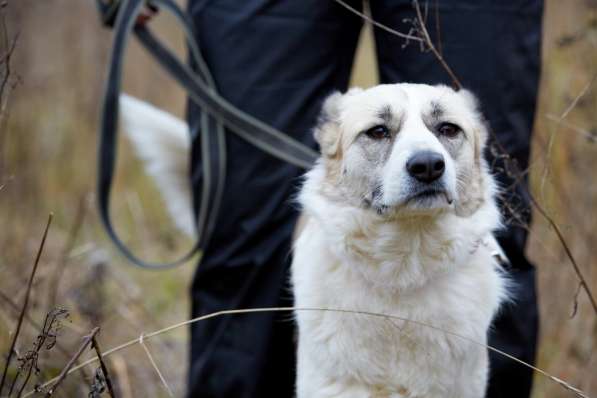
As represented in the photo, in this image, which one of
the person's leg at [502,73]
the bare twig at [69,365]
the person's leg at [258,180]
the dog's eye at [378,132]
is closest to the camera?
the bare twig at [69,365]

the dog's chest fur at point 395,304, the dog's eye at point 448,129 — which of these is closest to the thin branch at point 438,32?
the dog's eye at point 448,129

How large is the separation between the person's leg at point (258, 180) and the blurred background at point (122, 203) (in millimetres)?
531

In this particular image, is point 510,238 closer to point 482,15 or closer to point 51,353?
point 482,15

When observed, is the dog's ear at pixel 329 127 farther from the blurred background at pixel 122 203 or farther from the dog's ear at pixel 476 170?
the blurred background at pixel 122 203

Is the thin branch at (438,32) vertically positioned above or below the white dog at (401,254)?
above

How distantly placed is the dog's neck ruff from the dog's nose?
0.24m

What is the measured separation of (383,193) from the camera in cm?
223

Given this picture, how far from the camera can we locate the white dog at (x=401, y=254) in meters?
2.20

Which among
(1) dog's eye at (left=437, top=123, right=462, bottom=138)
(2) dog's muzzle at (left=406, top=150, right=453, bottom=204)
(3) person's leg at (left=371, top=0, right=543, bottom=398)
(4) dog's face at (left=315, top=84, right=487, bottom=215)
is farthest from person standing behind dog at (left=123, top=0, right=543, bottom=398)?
(2) dog's muzzle at (left=406, top=150, right=453, bottom=204)

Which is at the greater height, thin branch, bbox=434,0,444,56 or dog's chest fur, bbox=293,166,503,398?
thin branch, bbox=434,0,444,56

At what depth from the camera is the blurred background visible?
10.5ft

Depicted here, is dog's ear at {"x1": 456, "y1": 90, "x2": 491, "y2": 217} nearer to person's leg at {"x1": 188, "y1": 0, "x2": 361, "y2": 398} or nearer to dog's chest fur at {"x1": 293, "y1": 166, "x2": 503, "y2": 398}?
dog's chest fur at {"x1": 293, "y1": 166, "x2": 503, "y2": 398}

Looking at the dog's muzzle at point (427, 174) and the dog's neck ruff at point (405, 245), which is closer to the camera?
the dog's muzzle at point (427, 174)

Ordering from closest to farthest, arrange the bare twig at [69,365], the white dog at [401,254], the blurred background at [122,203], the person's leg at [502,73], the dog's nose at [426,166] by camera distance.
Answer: the bare twig at [69,365]
the dog's nose at [426,166]
the white dog at [401,254]
the person's leg at [502,73]
the blurred background at [122,203]
